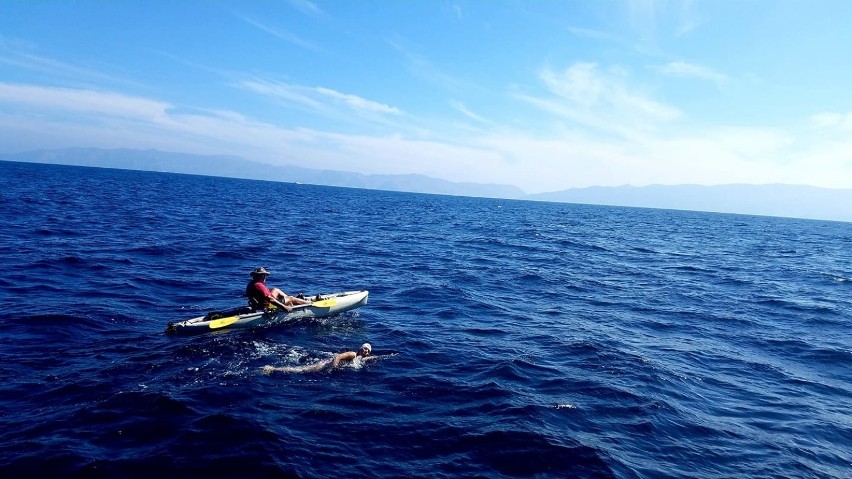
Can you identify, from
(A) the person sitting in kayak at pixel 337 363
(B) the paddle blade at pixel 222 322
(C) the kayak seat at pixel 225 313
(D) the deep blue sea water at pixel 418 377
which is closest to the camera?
(D) the deep blue sea water at pixel 418 377

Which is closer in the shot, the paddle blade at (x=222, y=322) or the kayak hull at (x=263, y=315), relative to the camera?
the kayak hull at (x=263, y=315)

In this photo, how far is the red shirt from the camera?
1670cm

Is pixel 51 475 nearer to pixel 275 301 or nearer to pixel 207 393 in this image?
pixel 207 393

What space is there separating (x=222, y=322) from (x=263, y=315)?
1483 mm

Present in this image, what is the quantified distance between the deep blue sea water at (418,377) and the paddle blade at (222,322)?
0.35 meters

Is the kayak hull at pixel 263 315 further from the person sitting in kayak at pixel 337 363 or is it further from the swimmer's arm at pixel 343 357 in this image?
the swimmer's arm at pixel 343 357

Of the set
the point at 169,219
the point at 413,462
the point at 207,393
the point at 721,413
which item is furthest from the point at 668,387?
the point at 169,219

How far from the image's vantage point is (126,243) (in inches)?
1165

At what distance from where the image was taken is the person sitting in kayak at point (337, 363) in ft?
41.3

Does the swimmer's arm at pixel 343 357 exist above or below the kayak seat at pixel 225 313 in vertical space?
below

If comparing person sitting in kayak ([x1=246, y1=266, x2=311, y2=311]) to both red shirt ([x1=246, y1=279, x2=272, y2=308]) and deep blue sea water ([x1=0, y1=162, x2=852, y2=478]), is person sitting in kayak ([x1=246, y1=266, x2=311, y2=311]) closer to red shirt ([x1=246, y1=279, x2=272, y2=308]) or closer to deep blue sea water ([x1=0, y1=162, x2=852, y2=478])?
red shirt ([x1=246, y1=279, x2=272, y2=308])

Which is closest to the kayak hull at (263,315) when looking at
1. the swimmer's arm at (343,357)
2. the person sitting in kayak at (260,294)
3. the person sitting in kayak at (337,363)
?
the person sitting in kayak at (260,294)

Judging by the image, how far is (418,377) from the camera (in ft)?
41.0

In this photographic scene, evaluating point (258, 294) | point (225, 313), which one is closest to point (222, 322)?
point (225, 313)
